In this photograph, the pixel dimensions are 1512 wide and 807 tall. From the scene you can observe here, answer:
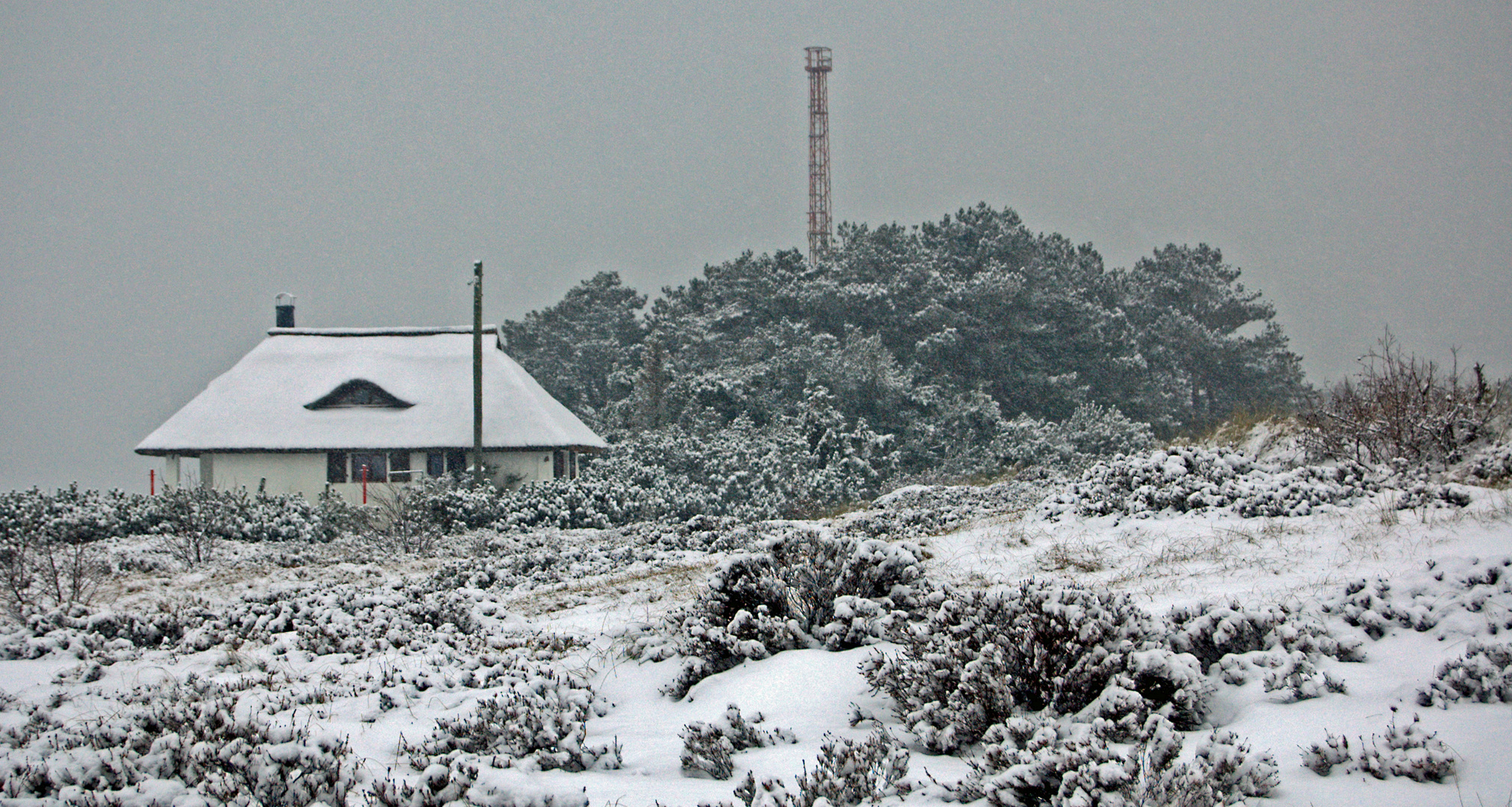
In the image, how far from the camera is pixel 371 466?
107ft

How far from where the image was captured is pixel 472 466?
104ft

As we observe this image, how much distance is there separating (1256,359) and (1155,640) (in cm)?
4954

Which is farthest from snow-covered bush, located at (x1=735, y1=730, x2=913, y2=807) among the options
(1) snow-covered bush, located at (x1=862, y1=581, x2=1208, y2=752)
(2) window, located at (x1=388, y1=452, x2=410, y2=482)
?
(2) window, located at (x1=388, y1=452, x2=410, y2=482)

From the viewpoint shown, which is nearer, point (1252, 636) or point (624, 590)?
point (1252, 636)

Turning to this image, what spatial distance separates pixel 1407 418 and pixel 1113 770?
12.6 meters

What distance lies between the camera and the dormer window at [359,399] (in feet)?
110

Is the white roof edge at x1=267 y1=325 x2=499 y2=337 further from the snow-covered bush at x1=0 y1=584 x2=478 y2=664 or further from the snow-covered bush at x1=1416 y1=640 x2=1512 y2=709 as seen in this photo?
the snow-covered bush at x1=1416 y1=640 x2=1512 y2=709

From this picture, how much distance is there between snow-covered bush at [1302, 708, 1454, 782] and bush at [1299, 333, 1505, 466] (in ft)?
36.8

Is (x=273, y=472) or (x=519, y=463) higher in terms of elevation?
(x=519, y=463)

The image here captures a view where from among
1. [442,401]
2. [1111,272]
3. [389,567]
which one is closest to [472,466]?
[442,401]

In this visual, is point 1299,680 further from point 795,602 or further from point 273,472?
point 273,472

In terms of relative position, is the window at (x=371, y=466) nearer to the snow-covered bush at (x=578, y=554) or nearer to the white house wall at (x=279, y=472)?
the white house wall at (x=279, y=472)

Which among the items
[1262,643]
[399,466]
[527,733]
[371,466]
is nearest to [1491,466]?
[1262,643]

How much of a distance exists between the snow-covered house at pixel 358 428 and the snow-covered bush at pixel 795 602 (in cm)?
2439
